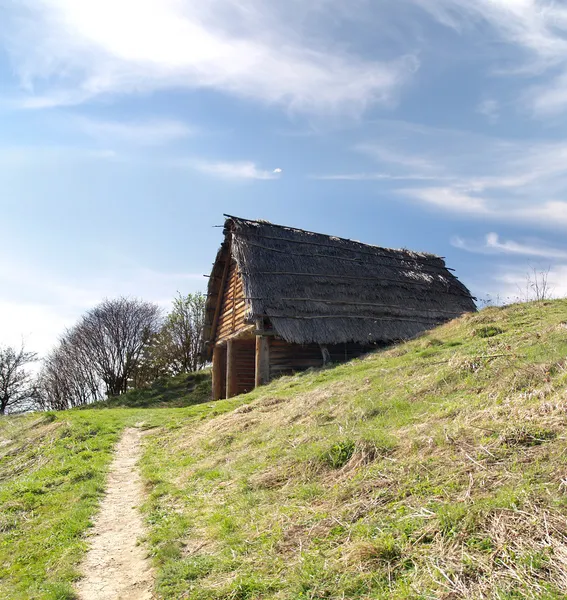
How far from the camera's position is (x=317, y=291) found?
1883 cm

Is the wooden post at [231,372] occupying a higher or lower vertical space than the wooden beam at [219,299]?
lower

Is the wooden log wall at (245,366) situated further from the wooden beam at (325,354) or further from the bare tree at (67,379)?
the bare tree at (67,379)

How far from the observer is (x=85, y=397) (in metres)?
33.2

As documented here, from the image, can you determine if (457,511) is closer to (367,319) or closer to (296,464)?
(296,464)

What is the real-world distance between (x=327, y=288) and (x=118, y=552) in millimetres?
14352

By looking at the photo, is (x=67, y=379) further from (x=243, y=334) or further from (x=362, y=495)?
(x=362, y=495)

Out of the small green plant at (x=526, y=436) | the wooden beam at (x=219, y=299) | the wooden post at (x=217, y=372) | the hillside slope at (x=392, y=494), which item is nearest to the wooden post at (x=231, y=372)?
the wooden post at (x=217, y=372)

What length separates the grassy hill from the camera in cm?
362

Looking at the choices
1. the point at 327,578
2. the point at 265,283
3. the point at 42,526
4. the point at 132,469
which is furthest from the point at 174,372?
the point at 327,578

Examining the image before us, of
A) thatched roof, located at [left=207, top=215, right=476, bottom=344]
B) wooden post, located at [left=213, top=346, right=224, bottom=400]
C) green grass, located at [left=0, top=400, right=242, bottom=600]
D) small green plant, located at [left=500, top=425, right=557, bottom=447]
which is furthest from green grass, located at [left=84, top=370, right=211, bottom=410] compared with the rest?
small green plant, located at [left=500, top=425, right=557, bottom=447]

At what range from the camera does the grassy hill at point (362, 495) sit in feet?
11.9

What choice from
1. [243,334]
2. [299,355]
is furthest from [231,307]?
[299,355]

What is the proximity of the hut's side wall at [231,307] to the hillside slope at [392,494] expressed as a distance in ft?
35.6

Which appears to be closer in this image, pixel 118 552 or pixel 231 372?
pixel 118 552
